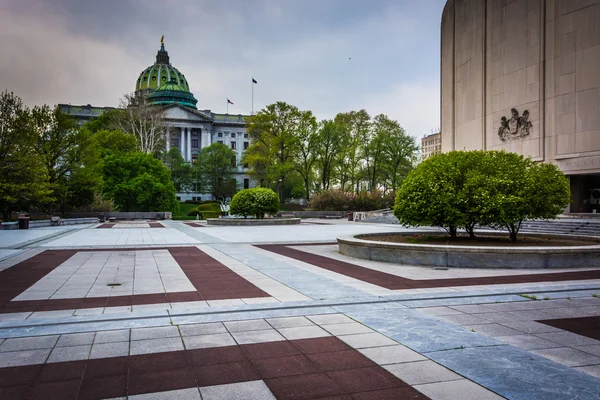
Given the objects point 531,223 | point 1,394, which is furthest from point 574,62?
point 1,394

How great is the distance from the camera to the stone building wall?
33.4 meters

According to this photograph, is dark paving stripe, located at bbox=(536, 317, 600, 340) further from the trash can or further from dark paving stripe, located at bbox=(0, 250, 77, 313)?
the trash can

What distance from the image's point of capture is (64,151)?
1540 inches

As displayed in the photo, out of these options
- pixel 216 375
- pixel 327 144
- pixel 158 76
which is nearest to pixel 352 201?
pixel 327 144

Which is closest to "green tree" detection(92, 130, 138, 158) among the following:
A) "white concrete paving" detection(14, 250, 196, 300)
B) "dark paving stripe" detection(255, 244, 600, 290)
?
"white concrete paving" detection(14, 250, 196, 300)

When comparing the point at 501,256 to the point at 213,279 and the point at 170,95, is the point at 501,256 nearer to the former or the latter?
the point at 213,279

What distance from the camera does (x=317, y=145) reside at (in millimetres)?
61156

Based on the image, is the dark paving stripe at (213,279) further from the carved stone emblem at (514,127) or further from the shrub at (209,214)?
the shrub at (209,214)

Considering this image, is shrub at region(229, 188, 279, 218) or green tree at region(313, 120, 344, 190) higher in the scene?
green tree at region(313, 120, 344, 190)

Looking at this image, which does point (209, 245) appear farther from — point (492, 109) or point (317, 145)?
point (317, 145)

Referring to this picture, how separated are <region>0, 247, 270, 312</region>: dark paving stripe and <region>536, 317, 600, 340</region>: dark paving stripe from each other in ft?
15.5

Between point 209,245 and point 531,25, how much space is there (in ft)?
111

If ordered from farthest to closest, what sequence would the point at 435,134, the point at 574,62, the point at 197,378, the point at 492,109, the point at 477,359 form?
the point at 435,134
the point at 492,109
the point at 574,62
the point at 477,359
the point at 197,378

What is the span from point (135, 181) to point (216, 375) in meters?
51.1
